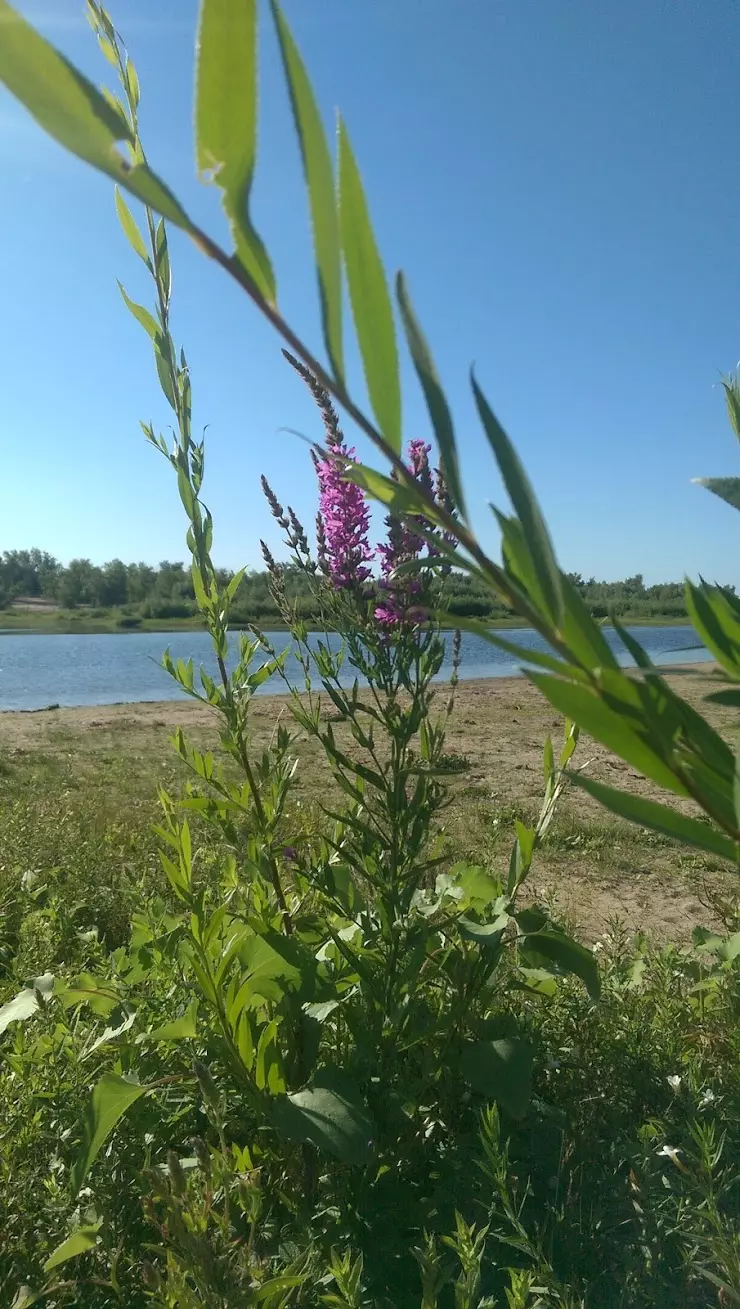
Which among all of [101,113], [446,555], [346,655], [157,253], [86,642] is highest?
[157,253]

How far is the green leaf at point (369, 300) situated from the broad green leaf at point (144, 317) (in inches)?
45.4

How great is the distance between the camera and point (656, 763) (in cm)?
32

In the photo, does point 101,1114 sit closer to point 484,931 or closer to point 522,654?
point 484,931

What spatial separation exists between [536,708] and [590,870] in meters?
7.71

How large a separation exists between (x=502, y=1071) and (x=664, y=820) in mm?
1094

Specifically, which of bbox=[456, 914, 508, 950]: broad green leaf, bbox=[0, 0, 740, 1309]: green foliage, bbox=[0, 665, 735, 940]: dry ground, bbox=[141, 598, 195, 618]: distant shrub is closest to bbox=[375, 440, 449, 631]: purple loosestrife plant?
bbox=[0, 0, 740, 1309]: green foliage

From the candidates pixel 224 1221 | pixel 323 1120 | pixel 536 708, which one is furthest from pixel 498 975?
pixel 536 708

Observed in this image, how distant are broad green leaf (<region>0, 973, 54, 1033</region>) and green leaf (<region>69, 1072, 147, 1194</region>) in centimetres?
33

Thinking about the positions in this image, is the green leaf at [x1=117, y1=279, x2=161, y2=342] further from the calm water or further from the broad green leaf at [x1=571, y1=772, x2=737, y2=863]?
the calm water

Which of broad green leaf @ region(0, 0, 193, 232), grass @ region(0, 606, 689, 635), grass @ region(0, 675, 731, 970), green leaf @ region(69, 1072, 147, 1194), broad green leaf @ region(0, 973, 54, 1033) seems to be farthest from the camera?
grass @ region(0, 606, 689, 635)

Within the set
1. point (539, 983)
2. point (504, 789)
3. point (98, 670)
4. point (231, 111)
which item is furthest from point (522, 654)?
point (98, 670)

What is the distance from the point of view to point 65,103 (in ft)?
0.88

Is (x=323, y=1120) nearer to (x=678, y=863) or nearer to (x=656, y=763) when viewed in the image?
(x=656, y=763)

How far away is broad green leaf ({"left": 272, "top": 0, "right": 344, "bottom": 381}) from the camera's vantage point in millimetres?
287
